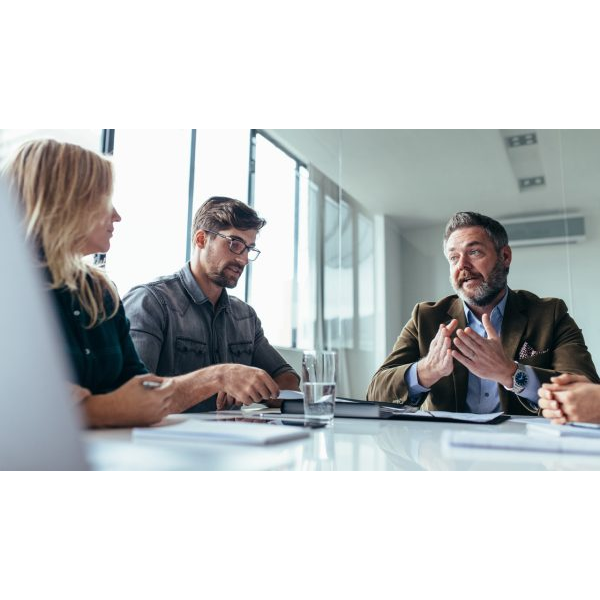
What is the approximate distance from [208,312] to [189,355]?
232 millimetres

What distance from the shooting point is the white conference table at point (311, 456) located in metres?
0.73

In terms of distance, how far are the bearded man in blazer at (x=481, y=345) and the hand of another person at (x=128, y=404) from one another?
99 centimetres

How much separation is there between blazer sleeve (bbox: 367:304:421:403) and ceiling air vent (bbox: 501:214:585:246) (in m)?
1.65

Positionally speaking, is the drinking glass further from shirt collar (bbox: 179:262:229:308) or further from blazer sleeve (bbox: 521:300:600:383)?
shirt collar (bbox: 179:262:229:308)

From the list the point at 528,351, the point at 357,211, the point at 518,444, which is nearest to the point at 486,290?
the point at 528,351

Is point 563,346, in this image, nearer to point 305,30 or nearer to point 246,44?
point 305,30

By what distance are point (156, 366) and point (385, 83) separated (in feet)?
4.87

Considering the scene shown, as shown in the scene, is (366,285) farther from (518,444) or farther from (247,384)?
(518,444)

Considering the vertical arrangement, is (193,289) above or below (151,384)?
above

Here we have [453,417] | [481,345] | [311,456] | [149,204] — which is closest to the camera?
[311,456]

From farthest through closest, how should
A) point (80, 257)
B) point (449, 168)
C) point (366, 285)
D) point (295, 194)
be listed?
1. point (295, 194)
2. point (366, 285)
3. point (449, 168)
4. point (80, 257)

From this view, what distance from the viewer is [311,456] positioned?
0.82 m

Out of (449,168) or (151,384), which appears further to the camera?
(449,168)
